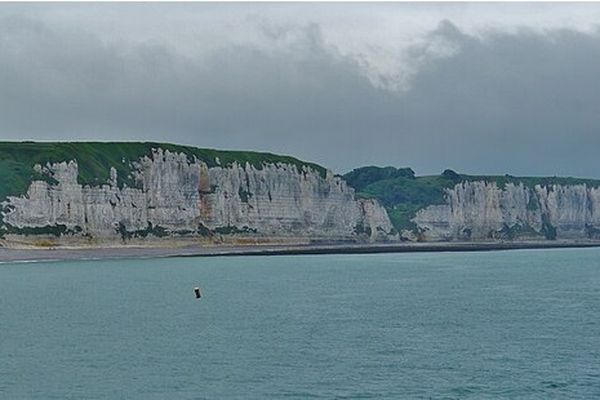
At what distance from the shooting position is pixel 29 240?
11619cm

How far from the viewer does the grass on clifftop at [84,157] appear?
121562mm

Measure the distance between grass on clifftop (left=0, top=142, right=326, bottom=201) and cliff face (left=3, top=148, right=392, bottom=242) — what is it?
104 centimetres

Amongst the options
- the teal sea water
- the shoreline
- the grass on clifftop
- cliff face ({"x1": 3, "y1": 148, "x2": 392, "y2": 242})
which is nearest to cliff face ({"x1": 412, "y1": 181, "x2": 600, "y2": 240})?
the shoreline

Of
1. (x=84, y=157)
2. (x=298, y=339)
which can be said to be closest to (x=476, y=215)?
(x=84, y=157)

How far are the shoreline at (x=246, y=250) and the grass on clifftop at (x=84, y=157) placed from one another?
9.42m

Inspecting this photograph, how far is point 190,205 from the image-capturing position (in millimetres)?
139500

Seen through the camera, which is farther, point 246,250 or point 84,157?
point 246,250

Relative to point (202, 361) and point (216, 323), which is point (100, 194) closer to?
point (216, 323)

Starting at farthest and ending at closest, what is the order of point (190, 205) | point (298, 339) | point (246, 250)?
1. point (190, 205)
2. point (246, 250)
3. point (298, 339)

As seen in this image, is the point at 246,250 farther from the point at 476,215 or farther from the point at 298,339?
the point at 298,339

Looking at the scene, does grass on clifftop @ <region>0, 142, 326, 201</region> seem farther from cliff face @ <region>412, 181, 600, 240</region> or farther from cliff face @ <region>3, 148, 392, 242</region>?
cliff face @ <region>412, 181, 600, 240</region>

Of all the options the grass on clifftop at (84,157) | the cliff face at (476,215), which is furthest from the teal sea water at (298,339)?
the cliff face at (476,215)

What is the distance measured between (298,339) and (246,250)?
96.0 metres

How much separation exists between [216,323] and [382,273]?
4574cm
